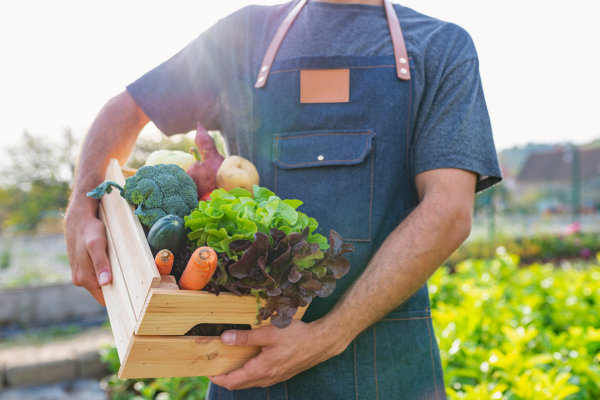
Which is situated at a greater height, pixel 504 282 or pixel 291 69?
pixel 291 69

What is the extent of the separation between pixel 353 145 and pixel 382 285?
0.53 m

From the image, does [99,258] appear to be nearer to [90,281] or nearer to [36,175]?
[90,281]

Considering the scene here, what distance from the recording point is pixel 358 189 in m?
1.57

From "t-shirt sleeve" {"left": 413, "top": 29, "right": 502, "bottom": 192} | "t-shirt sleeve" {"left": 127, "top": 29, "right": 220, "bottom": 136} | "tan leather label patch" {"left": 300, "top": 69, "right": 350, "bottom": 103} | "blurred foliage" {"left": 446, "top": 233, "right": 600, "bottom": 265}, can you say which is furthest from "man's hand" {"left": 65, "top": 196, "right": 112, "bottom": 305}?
"blurred foliage" {"left": 446, "top": 233, "right": 600, "bottom": 265}

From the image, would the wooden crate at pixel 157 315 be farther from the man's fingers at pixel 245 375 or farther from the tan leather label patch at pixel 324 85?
the tan leather label patch at pixel 324 85

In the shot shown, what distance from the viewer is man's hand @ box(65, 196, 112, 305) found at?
134 cm

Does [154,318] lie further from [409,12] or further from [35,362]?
[35,362]

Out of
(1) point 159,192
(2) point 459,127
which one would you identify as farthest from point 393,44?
(1) point 159,192

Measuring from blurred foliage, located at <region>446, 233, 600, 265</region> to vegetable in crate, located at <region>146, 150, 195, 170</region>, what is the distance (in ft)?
32.4


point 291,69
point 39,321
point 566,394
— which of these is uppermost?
point 291,69

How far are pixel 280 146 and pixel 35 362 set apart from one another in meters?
4.47

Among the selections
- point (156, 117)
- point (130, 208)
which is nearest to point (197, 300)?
point (130, 208)

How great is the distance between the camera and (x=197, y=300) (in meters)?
1.04

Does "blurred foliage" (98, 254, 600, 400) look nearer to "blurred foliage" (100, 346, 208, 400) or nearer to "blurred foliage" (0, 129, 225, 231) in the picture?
"blurred foliage" (100, 346, 208, 400)
